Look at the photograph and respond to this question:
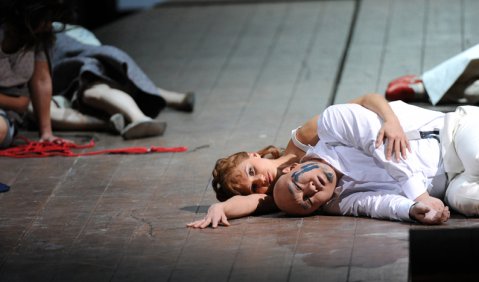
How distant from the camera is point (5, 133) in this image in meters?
5.15

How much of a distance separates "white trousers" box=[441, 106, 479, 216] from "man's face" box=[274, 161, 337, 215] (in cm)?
42

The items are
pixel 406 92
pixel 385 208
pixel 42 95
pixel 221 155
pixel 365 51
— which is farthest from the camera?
pixel 365 51

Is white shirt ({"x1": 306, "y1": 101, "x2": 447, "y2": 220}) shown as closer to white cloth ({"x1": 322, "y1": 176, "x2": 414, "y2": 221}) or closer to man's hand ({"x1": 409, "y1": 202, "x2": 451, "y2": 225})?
white cloth ({"x1": 322, "y1": 176, "x2": 414, "y2": 221})

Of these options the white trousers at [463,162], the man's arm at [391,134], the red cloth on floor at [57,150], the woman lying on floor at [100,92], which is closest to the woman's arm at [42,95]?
the red cloth on floor at [57,150]

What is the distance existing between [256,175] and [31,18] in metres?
1.64

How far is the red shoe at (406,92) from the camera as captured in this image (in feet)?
17.7

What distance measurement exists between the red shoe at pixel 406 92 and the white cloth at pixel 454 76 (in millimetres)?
61

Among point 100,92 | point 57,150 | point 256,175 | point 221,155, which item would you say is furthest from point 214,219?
point 100,92

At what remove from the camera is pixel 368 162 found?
3.90m

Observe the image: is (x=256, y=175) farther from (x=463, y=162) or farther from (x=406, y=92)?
(x=406, y=92)

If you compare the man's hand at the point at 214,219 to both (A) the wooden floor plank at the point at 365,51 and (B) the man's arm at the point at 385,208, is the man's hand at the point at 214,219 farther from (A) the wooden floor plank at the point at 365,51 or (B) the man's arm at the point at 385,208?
(A) the wooden floor plank at the point at 365,51

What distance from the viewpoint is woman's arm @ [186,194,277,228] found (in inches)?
152

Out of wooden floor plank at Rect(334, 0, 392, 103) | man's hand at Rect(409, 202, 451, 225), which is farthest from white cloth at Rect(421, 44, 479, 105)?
man's hand at Rect(409, 202, 451, 225)

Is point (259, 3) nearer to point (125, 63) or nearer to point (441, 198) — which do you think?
point (125, 63)
